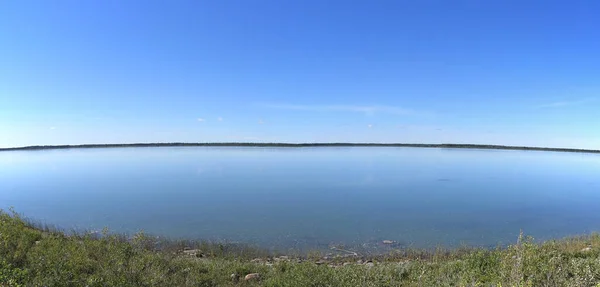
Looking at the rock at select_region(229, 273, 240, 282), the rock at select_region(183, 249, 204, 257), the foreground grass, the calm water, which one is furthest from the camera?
the calm water

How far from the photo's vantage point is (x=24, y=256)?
320 inches

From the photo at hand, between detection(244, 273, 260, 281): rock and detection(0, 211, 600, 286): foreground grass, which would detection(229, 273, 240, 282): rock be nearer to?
detection(0, 211, 600, 286): foreground grass

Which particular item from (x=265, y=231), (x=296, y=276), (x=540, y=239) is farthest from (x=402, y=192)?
(x=296, y=276)

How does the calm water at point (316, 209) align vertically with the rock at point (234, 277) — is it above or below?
below

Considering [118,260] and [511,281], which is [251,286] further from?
[511,281]

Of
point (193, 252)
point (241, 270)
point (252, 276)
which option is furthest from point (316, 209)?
point (252, 276)

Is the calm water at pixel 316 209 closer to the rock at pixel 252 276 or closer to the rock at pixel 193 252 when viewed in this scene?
the rock at pixel 193 252

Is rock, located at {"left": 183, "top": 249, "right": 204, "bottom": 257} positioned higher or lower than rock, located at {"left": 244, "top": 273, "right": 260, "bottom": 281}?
lower

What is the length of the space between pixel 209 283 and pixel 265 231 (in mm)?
7361

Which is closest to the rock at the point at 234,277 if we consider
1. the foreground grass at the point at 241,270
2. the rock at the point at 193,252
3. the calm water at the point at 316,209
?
the foreground grass at the point at 241,270

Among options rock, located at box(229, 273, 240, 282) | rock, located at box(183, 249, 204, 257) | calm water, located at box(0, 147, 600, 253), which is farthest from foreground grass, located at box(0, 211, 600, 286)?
calm water, located at box(0, 147, 600, 253)

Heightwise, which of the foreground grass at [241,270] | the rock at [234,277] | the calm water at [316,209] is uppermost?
the foreground grass at [241,270]

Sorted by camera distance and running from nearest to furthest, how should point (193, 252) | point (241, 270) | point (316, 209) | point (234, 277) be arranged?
point (234, 277) < point (241, 270) < point (193, 252) < point (316, 209)

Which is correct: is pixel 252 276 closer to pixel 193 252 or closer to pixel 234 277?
pixel 234 277
